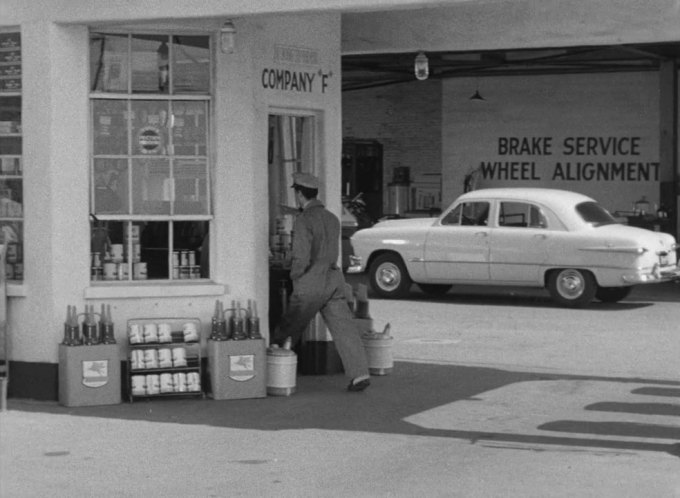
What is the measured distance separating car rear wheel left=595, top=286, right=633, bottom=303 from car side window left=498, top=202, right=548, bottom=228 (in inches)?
58.5

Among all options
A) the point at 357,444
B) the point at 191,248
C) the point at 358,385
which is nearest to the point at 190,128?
the point at 191,248

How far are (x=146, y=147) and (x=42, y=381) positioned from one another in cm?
210

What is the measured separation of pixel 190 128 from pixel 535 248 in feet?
30.4

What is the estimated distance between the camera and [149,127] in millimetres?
11414

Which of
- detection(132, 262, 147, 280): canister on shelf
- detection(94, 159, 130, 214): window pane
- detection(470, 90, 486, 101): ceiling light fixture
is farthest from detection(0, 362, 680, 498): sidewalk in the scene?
detection(470, 90, 486, 101): ceiling light fixture

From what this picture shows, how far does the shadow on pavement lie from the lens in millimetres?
9984

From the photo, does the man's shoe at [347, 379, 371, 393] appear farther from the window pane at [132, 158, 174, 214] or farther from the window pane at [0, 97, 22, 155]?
Result: the window pane at [0, 97, 22, 155]

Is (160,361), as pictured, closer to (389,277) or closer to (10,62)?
(10,62)

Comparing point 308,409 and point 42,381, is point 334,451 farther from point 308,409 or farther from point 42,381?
point 42,381

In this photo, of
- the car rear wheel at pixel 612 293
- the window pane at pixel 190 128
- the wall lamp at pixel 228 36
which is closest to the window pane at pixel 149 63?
the window pane at pixel 190 128

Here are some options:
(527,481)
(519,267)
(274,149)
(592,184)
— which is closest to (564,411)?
(527,481)

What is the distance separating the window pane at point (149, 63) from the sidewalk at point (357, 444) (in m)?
2.62

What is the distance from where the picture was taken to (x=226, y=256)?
37.8 ft

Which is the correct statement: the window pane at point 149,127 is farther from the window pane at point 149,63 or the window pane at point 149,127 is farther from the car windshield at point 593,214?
the car windshield at point 593,214
